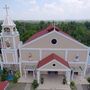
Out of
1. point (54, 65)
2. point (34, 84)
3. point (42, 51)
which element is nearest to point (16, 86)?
point (34, 84)

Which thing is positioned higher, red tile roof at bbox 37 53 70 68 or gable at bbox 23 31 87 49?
gable at bbox 23 31 87 49

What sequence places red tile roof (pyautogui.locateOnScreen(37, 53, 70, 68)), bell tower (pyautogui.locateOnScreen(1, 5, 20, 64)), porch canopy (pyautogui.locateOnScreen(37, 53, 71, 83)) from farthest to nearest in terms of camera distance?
bell tower (pyautogui.locateOnScreen(1, 5, 20, 64))
red tile roof (pyautogui.locateOnScreen(37, 53, 70, 68))
porch canopy (pyautogui.locateOnScreen(37, 53, 71, 83))

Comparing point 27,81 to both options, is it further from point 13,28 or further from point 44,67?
point 13,28

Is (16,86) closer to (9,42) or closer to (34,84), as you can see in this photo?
(34,84)

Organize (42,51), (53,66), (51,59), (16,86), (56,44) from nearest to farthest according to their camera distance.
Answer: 1. (51,59)
2. (53,66)
3. (16,86)
4. (56,44)
5. (42,51)

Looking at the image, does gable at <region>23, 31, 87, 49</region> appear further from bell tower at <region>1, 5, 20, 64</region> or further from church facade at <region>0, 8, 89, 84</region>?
bell tower at <region>1, 5, 20, 64</region>

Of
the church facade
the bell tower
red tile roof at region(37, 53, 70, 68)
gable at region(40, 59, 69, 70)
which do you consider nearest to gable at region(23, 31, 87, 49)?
the church facade

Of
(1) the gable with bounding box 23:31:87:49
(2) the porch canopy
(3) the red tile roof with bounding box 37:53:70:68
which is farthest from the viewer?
(1) the gable with bounding box 23:31:87:49
